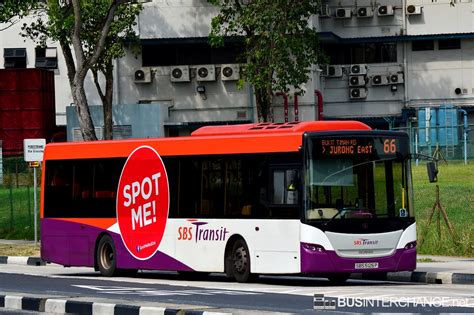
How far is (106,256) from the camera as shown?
30.0 metres

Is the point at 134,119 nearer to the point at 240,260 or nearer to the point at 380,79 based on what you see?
the point at 380,79

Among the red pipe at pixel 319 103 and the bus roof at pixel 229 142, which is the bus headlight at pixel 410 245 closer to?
Result: the bus roof at pixel 229 142

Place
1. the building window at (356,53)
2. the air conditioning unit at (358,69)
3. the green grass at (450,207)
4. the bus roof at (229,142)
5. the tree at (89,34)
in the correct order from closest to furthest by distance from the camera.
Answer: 1. the bus roof at (229,142)
2. the green grass at (450,207)
3. the tree at (89,34)
4. the air conditioning unit at (358,69)
5. the building window at (356,53)

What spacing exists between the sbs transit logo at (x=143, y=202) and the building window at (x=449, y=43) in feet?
130

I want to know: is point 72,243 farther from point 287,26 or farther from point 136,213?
point 287,26

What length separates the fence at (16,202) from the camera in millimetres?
47250

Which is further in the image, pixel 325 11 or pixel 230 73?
pixel 325 11

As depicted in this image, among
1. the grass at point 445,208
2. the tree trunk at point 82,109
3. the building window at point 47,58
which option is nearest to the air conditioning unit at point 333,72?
the building window at point 47,58

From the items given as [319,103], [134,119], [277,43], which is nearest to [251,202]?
[277,43]

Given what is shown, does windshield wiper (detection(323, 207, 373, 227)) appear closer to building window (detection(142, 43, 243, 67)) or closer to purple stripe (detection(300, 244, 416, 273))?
purple stripe (detection(300, 244, 416, 273))

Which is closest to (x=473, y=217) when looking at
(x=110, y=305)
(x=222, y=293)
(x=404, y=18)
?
(x=222, y=293)

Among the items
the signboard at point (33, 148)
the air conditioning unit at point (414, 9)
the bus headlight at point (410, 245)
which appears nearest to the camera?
the bus headlight at point (410, 245)

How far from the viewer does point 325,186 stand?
25266mm

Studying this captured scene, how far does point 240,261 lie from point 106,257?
4399 mm
